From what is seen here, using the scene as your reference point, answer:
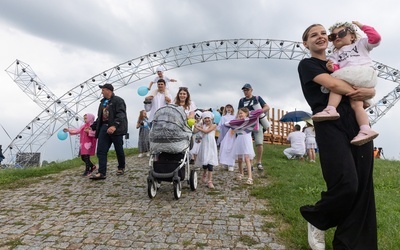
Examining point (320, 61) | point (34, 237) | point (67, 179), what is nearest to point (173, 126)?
point (34, 237)

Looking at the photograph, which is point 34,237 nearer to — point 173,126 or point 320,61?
point 173,126

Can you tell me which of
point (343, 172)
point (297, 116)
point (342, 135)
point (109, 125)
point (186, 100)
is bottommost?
point (343, 172)

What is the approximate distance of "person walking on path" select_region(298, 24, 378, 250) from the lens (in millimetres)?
2752

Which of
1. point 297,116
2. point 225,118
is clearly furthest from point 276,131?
point 225,118

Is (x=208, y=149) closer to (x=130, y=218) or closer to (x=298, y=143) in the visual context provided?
(x=130, y=218)

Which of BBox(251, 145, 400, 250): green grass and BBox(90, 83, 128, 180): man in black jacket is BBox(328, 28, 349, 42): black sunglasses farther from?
BBox(90, 83, 128, 180): man in black jacket

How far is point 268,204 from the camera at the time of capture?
17.8ft

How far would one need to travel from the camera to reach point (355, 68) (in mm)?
2883

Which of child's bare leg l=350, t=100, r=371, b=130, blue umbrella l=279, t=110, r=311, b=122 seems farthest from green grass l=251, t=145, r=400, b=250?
blue umbrella l=279, t=110, r=311, b=122

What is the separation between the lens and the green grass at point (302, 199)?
366 cm

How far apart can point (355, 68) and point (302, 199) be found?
3.12 m

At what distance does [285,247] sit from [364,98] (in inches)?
73.6

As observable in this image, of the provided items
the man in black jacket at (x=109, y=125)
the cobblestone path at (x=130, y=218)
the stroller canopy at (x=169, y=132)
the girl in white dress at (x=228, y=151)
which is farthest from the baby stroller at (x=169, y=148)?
the girl in white dress at (x=228, y=151)

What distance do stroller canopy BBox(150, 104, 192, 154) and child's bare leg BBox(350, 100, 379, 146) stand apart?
3.41 m
